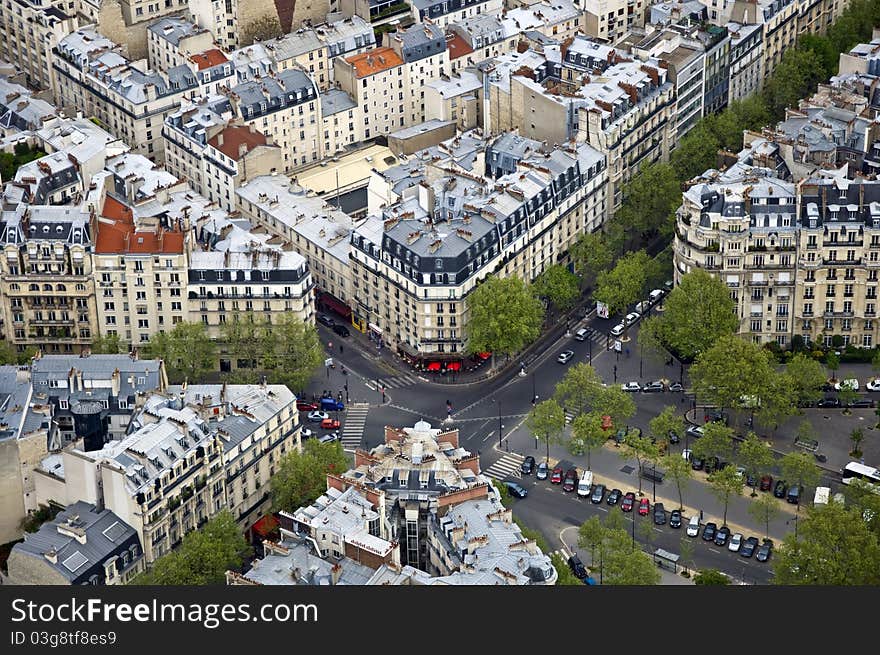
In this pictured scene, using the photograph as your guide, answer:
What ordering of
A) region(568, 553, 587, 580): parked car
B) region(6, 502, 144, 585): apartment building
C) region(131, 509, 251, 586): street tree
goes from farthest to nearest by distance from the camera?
region(568, 553, 587, 580): parked car
region(131, 509, 251, 586): street tree
region(6, 502, 144, 585): apartment building

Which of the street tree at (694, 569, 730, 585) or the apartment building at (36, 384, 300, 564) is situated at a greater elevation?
the apartment building at (36, 384, 300, 564)

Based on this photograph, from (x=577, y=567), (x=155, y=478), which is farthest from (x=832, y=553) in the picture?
(x=155, y=478)

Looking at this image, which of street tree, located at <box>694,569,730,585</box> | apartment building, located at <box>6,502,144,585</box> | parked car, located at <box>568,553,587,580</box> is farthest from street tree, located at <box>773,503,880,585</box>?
apartment building, located at <box>6,502,144,585</box>

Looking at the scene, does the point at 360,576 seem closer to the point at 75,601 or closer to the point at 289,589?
the point at 289,589

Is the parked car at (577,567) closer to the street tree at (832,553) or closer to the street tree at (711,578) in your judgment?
the street tree at (711,578)

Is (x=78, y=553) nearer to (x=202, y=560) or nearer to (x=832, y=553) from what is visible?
(x=202, y=560)

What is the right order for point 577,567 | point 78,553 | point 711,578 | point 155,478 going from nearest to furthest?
point 78,553 → point 155,478 → point 711,578 → point 577,567

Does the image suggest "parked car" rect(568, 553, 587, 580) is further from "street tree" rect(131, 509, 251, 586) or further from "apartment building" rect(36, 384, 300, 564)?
"apartment building" rect(36, 384, 300, 564)
